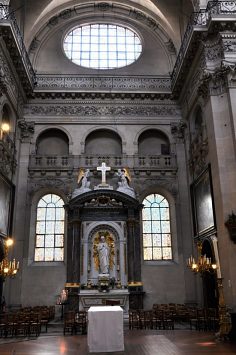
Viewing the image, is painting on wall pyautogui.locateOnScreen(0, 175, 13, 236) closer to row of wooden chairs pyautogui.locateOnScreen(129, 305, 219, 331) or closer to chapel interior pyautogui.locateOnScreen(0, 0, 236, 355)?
chapel interior pyautogui.locateOnScreen(0, 0, 236, 355)

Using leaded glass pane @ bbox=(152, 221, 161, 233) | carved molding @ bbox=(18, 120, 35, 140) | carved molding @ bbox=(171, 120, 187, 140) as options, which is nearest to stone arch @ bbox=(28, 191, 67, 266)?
carved molding @ bbox=(18, 120, 35, 140)

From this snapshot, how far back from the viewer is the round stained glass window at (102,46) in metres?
24.1

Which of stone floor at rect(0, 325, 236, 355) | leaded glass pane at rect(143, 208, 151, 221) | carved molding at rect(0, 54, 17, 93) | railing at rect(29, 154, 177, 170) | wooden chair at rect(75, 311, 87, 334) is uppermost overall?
carved molding at rect(0, 54, 17, 93)

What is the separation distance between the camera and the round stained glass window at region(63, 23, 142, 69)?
24094mm

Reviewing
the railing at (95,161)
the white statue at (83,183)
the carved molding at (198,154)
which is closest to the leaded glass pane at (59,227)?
the white statue at (83,183)

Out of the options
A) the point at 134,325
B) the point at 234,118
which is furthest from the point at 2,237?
the point at 234,118

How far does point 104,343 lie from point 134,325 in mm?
5088

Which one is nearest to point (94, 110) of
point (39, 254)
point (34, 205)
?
point (34, 205)

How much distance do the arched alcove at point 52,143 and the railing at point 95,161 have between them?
3.28 ft

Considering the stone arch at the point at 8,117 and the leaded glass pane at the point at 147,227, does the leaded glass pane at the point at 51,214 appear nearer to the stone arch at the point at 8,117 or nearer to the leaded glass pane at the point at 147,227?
the stone arch at the point at 8,117

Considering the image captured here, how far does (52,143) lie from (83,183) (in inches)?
Answer: 151

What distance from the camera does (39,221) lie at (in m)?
20.5

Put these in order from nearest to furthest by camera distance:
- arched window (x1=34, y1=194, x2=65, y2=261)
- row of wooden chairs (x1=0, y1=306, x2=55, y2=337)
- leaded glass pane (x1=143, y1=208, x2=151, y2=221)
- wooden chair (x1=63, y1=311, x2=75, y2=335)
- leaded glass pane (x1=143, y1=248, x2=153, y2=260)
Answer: row of wooden chairs (x1=0, y1=306, x2=55, y2=337) < wooden chair (x1=63, y1=311, x2=75, y2=335) < arched window (x1=34, y1=194, x2=65, y2=261) < leaded glass pane (x1=143, y1=248, x2=153, y2=260) < leaded glass pane (x1=143, y1=208, x2=151, y2=221)

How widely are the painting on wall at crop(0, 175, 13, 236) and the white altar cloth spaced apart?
8.46 metres
